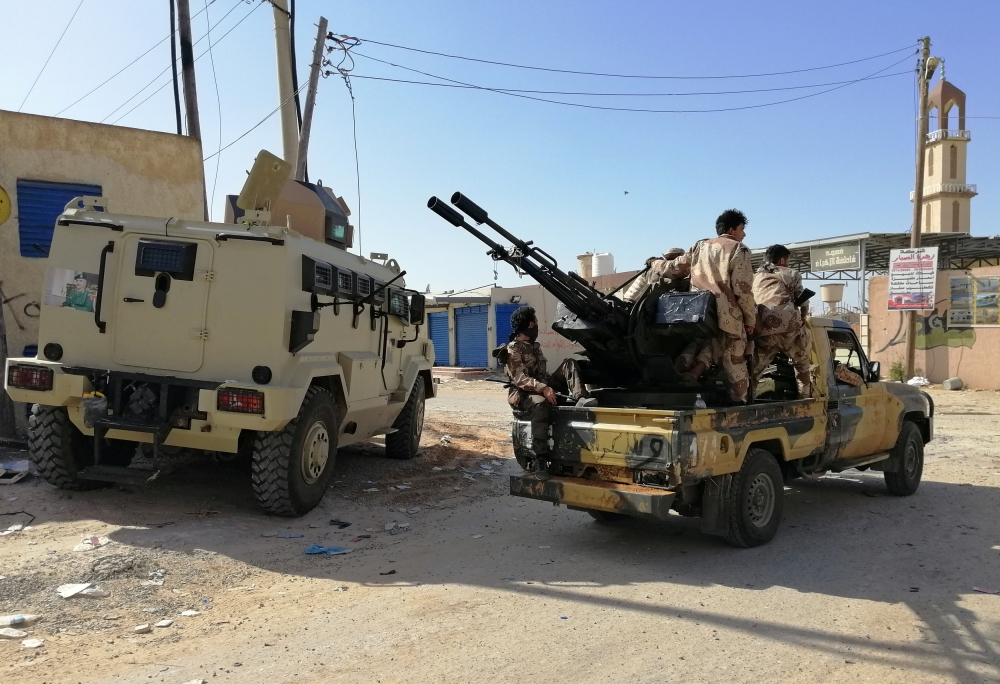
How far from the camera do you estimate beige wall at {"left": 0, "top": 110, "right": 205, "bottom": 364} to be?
927 cm

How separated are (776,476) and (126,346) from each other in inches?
201

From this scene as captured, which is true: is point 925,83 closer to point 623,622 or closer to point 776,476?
point 776,476

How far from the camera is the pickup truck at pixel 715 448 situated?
5.02m

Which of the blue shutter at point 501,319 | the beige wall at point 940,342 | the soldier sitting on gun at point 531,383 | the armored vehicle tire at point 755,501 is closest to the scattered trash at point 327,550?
the soldier sitting on gun at point 531,383

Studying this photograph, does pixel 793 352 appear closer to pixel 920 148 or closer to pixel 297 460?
pixel 297 460

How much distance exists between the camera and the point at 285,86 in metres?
14.6

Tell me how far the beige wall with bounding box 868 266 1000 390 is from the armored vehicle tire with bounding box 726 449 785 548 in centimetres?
1511

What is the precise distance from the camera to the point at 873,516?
6598 millimetres

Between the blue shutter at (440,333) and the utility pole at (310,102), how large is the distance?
1262cm

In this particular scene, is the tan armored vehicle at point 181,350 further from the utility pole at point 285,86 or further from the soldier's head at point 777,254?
the utility pole at point 285,86

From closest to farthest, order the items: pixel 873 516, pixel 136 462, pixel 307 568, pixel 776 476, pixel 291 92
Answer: pixel 307 568 < pixel 776 476 < pixel 873 516 < pixel 136 462 < pixel 291 92

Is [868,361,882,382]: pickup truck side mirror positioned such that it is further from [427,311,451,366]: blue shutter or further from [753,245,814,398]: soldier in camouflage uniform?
[427,311,451,366]: blue shutter

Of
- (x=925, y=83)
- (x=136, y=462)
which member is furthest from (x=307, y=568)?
(x=925, y=83)

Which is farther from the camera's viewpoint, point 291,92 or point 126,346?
point 291,92
